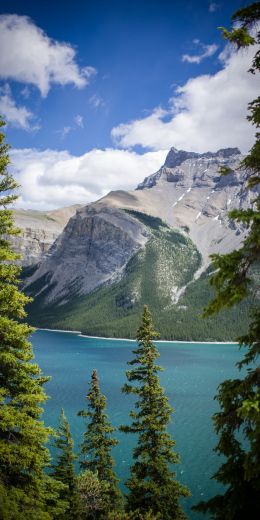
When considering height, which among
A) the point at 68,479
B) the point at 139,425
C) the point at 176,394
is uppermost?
the point at 139,425

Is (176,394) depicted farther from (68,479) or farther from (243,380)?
(243,380)

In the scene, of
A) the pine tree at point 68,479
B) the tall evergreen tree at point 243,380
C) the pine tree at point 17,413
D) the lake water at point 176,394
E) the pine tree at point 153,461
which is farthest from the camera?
the lake water at point 176,394

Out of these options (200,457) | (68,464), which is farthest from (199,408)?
(68,464)

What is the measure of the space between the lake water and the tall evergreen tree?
124ft

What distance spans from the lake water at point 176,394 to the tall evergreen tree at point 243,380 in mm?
37936

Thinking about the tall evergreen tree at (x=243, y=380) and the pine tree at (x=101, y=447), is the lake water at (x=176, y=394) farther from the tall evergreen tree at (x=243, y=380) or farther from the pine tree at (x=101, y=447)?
the tall evergreen tree at (x=243, y=380)

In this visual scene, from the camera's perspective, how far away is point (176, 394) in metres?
98.9

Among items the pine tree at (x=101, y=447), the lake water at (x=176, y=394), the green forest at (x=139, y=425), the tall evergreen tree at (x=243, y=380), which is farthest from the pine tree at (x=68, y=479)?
the lake water at (x=176, y=394)

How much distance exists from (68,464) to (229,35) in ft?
92.3

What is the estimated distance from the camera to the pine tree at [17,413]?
13852mm

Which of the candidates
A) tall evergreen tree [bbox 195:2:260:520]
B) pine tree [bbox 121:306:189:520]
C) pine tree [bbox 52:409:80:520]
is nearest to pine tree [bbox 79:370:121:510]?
pine tree [bbox 52:409:80:520]

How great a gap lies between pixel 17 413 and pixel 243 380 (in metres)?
9.13

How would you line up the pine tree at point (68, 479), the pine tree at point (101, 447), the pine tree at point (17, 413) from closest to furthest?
the pine tree at point (17, 413), the pine tree at point (68, 479), the pine tree at point (101, 447)

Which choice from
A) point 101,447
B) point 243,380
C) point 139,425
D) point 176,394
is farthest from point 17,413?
point 176,394
